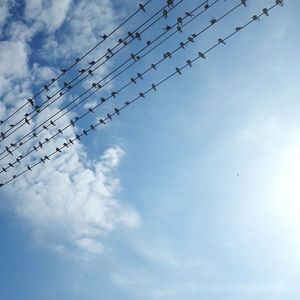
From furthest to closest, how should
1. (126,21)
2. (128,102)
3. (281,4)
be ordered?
(128,102), (126,21), (281,4)

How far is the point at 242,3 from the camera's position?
44.7 feet

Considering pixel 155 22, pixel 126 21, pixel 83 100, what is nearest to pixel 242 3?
pixel 155 22

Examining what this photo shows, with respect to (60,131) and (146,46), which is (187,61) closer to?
(146,46)

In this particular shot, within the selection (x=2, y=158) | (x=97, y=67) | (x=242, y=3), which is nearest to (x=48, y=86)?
(x=97, y=67)

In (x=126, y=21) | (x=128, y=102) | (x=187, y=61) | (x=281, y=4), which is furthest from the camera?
(x=128, y=102)

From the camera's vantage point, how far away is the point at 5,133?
63.0 ft

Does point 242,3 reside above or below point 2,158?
above

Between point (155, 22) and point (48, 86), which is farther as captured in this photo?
point (48, 86)

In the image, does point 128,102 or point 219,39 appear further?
point 128,102

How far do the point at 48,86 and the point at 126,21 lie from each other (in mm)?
5244

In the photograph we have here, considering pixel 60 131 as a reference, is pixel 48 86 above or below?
above

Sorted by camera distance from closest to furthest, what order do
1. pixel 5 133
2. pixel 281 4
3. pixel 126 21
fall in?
pixel 281 4 → pixel 126 21 → pixel 5 133

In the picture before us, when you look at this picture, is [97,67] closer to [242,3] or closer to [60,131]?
[60,131]

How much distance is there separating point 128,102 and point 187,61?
311 cm
